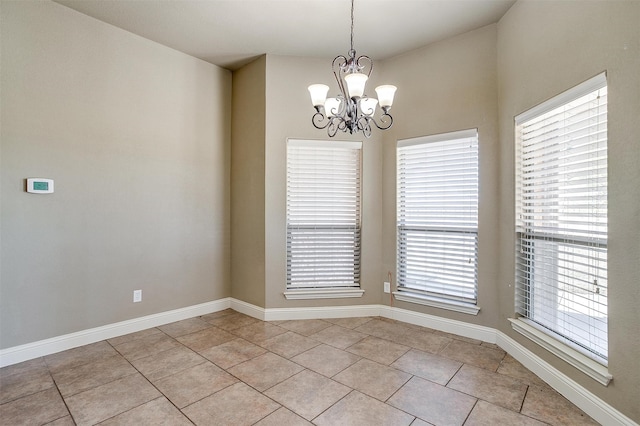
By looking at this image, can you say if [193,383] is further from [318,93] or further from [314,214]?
[318,93]

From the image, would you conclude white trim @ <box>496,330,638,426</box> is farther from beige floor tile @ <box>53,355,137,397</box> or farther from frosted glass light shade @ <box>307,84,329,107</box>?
beige floor tile @ <box>53,355,137,397</box>

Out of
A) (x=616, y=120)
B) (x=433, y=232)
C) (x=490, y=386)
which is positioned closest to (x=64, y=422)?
(x=490, y=386)

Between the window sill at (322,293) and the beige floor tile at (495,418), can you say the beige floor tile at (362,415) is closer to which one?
the beige floor tile at (495,418)

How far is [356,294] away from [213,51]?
3212 mm

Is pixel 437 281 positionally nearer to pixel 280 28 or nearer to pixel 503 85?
pixel 503 85

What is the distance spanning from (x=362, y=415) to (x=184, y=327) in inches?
90.2

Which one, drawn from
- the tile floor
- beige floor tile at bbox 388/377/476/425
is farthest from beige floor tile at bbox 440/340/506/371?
beige floor tile at bbox 388/377/476/425

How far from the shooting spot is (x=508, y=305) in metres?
2.96

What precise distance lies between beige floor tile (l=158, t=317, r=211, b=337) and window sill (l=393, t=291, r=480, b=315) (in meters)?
2.17

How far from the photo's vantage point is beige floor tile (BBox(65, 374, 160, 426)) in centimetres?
204

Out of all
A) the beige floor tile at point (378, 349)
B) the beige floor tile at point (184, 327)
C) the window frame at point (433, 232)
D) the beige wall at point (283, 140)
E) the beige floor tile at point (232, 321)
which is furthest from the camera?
the beige wall at point (283, 140)

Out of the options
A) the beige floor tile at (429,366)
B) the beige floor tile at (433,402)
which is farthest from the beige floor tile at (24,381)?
the beige floor tile at (429,366)

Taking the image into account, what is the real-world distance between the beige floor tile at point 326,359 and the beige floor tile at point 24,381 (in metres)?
1.84

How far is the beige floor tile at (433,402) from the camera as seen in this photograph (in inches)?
80.0
